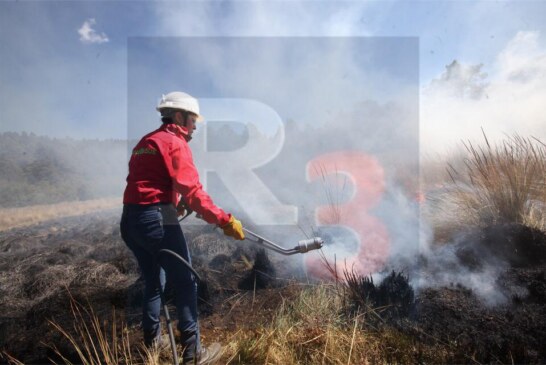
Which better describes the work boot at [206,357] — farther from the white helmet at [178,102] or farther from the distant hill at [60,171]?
the distant hill at [60,171]

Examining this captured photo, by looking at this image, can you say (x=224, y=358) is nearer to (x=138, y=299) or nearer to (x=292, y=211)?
(x=138, y=299)

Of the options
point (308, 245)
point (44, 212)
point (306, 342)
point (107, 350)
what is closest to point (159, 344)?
point (107, 350)

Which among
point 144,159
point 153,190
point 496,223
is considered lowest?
point 496,223

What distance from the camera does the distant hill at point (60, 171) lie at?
61.6 feet

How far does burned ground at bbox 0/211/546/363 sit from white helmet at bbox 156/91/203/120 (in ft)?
5.76

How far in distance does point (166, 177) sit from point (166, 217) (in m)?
A: 0.32

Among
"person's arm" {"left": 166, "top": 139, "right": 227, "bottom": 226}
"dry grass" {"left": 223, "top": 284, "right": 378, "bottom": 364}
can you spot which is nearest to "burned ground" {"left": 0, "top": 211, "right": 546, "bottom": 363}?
"dry grass" {"left": 223, "top": 284, "right": 378, "bottom": 364}

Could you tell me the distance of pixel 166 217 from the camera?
240cm

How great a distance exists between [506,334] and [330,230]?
3.77 meters

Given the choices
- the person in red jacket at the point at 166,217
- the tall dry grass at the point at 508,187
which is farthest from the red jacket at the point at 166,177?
the tall dry grass at the point at 508,187

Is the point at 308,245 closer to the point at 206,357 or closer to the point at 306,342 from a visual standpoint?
the point at 306,342

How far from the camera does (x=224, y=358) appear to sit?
98.9 inches

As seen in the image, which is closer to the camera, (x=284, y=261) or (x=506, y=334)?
(x=506, y=334)

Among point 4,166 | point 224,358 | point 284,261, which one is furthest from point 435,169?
point 4,166
